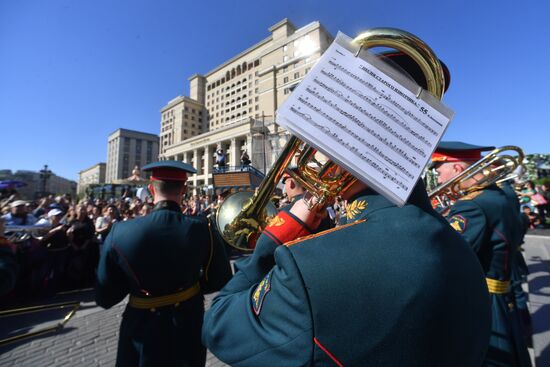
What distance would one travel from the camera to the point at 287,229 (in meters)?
1.06

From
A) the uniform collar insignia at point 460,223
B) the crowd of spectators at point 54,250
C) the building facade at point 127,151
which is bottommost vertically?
the crowd of spectators at point 54,250

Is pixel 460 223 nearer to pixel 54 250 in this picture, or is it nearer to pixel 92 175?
pixel 54 250

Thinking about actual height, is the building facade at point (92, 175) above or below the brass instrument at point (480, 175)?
above

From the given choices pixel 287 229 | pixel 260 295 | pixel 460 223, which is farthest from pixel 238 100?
pixel 260 295

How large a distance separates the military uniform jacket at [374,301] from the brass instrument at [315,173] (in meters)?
0.31

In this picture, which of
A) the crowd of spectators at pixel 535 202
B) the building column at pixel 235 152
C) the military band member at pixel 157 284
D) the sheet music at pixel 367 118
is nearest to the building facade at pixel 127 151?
the building column at pixel 235 152

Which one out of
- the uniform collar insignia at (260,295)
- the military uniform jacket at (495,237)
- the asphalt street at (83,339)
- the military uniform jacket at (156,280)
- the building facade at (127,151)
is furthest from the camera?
the building facade at (127,151)

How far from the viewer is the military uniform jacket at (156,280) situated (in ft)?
6.10

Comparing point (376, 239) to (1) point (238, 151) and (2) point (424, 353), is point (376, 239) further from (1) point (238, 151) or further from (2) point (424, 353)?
(1) point (238, 151)

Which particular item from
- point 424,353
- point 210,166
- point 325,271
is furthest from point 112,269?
point 210,166

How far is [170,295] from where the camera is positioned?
6.46 feet

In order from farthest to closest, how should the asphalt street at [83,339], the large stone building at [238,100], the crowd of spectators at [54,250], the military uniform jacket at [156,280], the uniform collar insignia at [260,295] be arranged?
1. the large stone building at [238,100]
2. the crowd of spectators at [54,250]
3. the asphalt street at [83,339]
4. the military uniform jacket at [156,280]
5. the uniform collar insignia at [260,295]

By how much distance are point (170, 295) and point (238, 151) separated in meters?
46.9

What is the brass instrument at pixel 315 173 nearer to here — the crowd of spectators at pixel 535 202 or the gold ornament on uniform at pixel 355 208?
the gold ornament on uniform at pixel 355 208
